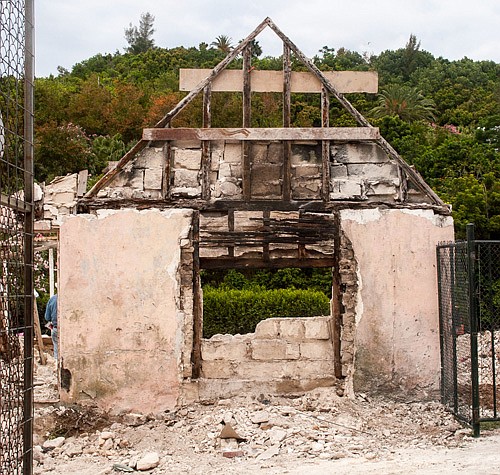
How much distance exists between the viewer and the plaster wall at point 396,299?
8.37m

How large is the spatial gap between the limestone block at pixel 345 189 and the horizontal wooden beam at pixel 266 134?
1.67 feet

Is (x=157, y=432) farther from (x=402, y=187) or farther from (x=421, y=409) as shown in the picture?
(x=402, y=187)

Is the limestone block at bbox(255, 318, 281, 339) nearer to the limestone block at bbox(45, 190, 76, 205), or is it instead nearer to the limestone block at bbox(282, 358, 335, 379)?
the limestone block at bbox(282, 358, 335, 379)

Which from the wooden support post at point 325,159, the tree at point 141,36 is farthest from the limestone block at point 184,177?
the tree at point 141,36

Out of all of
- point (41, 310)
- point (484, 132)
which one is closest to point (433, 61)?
point (484, 132)

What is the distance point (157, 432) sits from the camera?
25.2ft

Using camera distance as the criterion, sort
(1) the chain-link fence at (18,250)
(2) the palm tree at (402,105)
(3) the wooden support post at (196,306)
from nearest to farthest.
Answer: (1) the chain-link fence at (18,250) < (3) the wooden support post at (196,306) < (2) the palm tree at (402,105)

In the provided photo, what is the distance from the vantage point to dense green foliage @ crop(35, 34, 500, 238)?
21.9 m

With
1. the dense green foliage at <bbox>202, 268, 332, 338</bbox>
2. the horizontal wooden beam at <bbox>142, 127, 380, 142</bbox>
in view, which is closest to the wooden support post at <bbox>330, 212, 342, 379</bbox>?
the horizontal wooden beam at <bbox>142, 127, 380, 142</bbox>

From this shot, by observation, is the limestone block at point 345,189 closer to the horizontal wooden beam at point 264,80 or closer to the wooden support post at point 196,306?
the horizontal wooden beam at point 264,80

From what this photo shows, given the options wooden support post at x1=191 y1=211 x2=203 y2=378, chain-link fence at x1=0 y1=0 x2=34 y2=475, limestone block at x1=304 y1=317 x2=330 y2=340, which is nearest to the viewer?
chain-link fence at x1=0 y1=0 x2=34 y2=475

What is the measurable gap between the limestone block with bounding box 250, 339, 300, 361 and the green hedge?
6670mm

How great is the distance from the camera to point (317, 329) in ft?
29.4

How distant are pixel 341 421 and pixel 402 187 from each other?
2.83 meters
